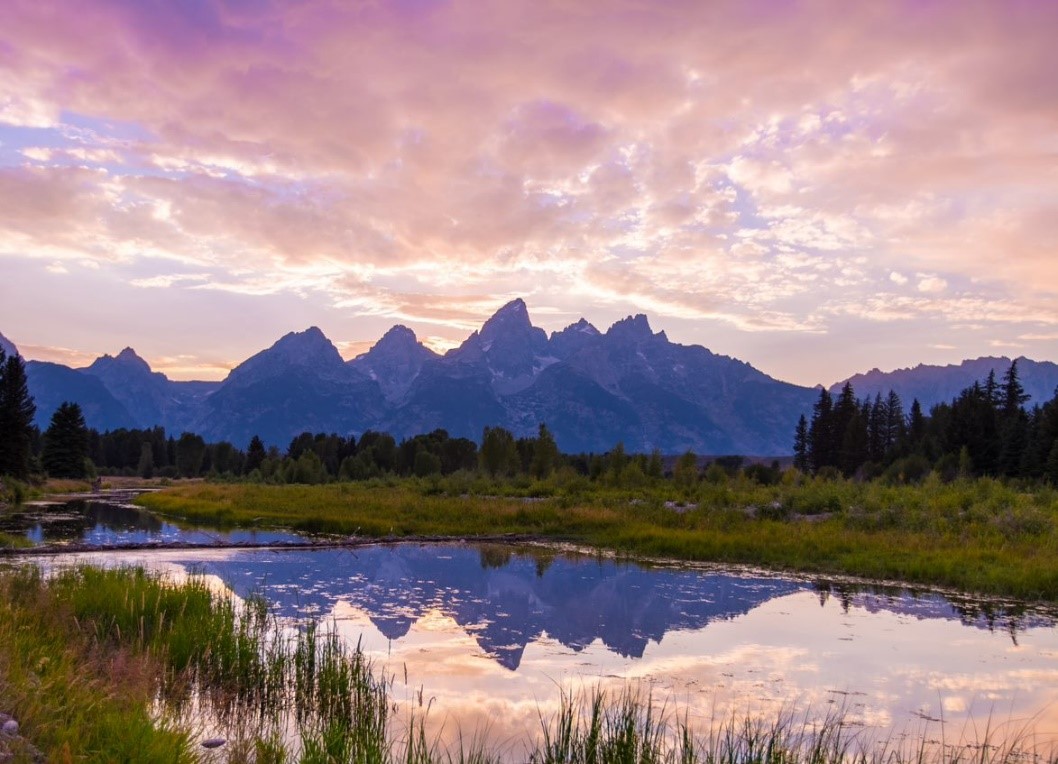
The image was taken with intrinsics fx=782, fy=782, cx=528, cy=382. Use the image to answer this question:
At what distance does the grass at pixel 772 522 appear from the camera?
25.9 metres

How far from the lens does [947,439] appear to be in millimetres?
82000

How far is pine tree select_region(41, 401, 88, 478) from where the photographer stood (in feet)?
322

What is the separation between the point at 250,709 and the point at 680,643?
9.25 metres

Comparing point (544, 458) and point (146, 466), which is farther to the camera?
point (146, 466)

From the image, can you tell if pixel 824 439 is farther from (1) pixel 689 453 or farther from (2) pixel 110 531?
(2) pixel 110 531

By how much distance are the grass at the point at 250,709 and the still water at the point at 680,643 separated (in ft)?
2.60

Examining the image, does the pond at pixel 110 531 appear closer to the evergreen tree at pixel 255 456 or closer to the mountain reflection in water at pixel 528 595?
the mountain reflection in water at pixel 528 595

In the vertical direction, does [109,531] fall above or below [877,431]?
below

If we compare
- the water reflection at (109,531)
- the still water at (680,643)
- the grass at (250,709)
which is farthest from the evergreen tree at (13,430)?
the grass at (250,709)

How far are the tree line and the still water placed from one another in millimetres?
39931

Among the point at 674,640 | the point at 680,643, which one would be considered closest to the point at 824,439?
the point at 674,640

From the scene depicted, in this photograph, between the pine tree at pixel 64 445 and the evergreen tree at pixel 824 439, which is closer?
the pine tree at pixel 64 445

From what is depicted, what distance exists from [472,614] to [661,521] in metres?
20.9

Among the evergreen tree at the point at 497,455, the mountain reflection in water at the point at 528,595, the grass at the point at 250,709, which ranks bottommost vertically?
the mountain reflection in water at the point at 528,595
